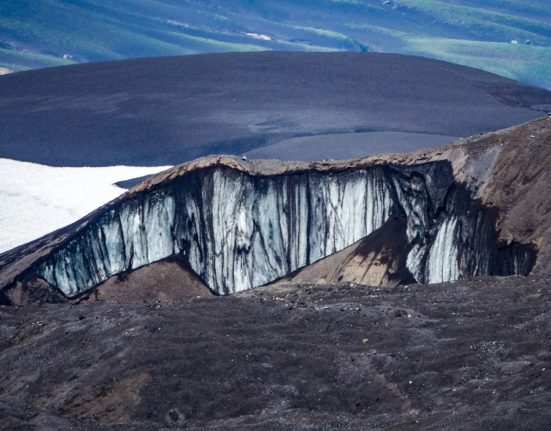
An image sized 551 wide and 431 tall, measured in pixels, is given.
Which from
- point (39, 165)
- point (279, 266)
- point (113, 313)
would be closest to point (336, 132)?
point (39, 165)

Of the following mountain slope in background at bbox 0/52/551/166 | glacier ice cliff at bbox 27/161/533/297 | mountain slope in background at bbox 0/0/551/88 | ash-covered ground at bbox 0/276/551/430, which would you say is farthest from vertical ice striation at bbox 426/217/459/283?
mountain slope in background at bbox 0/0/551/88

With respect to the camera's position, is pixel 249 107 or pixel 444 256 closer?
pixel 444 256

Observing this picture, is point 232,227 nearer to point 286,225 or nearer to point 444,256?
point 286,225

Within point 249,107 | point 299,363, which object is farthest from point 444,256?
point 249,107

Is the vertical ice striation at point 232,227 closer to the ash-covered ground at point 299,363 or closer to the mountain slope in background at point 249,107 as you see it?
the ash-covered ground at point 299,363

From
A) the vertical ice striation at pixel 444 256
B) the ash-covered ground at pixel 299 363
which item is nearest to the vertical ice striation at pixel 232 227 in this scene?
the vertical ice striation at pixel 444 256

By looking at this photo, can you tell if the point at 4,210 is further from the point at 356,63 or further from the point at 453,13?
the point at 453,13
